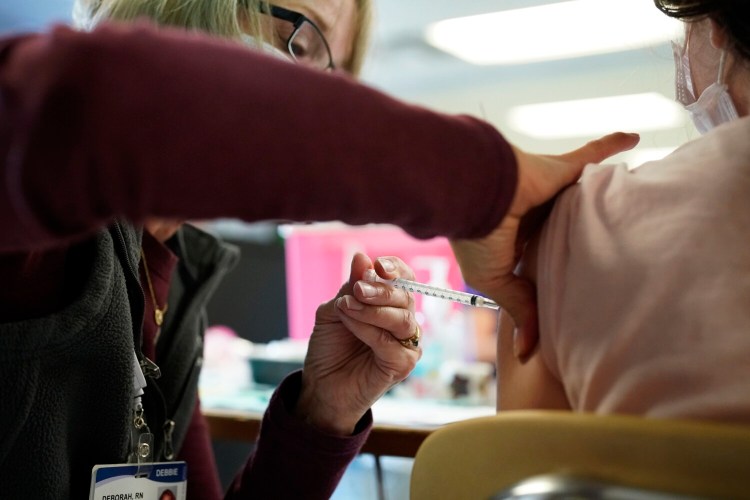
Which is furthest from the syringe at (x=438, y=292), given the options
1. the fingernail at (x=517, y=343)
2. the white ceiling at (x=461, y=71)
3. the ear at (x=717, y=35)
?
the white ceiling at (x=461, y=71)

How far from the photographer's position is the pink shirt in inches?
17.4

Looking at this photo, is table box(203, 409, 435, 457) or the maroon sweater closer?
the maroon sweater

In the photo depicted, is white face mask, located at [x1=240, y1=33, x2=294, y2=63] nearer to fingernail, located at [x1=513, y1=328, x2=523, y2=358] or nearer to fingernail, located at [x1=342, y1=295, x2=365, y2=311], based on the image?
fingernail, located at [x1=342, y1=295, x2=365, y2=311]

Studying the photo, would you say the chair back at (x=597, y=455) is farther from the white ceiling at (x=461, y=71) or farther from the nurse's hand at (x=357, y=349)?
the white ceiling at (x=461, y=71)

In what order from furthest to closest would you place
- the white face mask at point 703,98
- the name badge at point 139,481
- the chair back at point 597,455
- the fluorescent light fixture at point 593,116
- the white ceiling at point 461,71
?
1. the fluorescent light fixture at point 593,116
2. the white ceiling at point 461,71
3. the name badge at point 139,481
4. the white face mask at point 703,98
5. the chair back at point 597,455

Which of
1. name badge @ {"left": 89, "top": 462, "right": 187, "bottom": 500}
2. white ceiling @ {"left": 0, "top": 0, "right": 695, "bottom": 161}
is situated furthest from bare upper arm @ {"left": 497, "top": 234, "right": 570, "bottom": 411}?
white ceiling @ {"left": 0, "top": 0, "right": 695, "bottom": 161}

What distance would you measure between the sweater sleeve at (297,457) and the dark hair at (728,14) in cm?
61

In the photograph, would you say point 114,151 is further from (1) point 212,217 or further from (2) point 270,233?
(2) point 270,233

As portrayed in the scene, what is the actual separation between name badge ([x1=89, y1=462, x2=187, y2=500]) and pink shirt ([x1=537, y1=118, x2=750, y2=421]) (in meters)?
0.51

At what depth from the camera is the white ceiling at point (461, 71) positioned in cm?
424

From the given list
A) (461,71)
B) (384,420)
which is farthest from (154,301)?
(461,71)

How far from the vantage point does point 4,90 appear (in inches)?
15.9

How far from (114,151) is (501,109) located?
5.82 meters

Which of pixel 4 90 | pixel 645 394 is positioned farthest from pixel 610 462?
pixel 4 90
